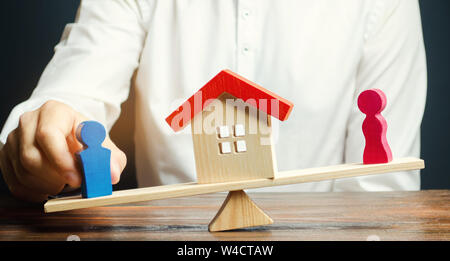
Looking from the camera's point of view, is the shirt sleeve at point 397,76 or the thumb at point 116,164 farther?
the shirt sleeve at point 397,76

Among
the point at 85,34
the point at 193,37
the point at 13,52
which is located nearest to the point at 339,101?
the point at 193,37

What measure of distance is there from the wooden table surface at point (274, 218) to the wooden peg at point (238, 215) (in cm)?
1

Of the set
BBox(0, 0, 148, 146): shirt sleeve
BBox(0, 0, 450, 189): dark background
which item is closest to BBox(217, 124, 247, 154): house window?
BBox(0, 0, 148, 146): shirt sleeve

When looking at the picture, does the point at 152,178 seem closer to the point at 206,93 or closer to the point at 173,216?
the point at 173,216

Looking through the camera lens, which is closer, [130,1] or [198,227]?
[198,227]

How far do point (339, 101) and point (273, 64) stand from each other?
0.20 m

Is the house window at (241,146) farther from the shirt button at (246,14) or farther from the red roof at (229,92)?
Result: the shirt button at (246,14)

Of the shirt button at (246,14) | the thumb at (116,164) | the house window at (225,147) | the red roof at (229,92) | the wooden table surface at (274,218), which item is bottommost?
the wooden table surface at (274,218)

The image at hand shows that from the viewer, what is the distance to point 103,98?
44.2 inches

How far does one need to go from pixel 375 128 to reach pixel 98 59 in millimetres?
721

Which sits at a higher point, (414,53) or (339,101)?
(414,53)

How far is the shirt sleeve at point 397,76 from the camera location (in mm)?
1193

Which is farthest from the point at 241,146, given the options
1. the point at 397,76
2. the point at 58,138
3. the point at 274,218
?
the point at 397,76

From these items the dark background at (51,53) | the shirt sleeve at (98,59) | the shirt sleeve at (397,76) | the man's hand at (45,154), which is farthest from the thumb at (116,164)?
the dark background at (51,53)
